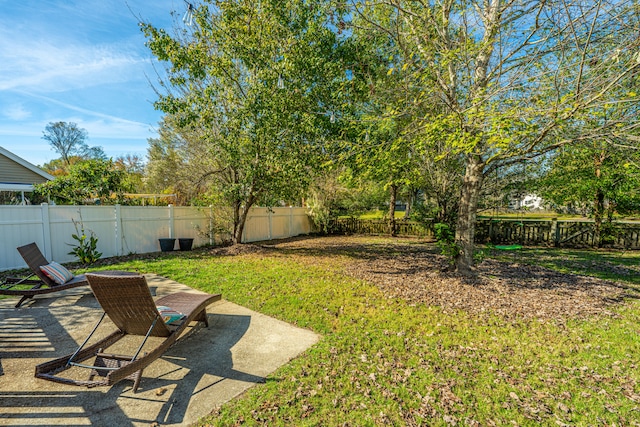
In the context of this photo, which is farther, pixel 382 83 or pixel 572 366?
pixel 382 83

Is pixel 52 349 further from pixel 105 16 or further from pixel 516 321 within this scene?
A: pixel 105 16

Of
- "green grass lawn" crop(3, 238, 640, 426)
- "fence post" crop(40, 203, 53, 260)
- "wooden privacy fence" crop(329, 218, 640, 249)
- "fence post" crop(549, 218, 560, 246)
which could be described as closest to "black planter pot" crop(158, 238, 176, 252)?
"fence post" crop(40, 203, 53, 260)

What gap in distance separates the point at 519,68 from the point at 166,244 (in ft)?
36.9

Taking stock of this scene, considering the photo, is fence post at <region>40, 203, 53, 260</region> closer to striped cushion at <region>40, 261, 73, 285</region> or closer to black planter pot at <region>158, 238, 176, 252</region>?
black planter pot at <region>158, 238, 176, 252</region>

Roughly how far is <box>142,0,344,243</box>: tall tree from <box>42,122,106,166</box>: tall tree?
3668 cm

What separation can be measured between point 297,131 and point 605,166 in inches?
462

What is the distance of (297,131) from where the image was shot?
31.4ft

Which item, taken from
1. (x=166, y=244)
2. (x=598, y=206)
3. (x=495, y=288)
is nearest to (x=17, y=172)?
(x=166, y=244)

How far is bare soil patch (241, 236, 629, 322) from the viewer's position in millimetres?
4988

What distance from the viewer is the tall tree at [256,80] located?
8695 mm

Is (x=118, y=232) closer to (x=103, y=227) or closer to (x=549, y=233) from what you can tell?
(x=103, y=227)

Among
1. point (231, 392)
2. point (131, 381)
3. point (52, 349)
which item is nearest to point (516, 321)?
point (231, 392)

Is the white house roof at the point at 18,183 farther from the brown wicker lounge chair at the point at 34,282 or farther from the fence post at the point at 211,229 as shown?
the brown wicker lounge chair at the point at 34,282

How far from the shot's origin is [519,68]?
5.78 meters
